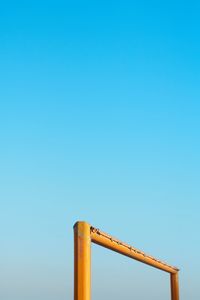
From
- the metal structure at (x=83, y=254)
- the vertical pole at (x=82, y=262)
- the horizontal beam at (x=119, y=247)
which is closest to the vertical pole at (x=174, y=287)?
the horizontal beam at (x=119, y=247)

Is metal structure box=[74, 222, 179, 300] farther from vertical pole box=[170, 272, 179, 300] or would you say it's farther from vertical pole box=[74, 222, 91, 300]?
vertical pole box=[170, 272, 179, 300]

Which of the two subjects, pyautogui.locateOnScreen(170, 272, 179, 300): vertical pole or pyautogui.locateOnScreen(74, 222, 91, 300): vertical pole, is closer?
pyautogui.locateOnScreen(74, 222, 91, 300): vertical pole

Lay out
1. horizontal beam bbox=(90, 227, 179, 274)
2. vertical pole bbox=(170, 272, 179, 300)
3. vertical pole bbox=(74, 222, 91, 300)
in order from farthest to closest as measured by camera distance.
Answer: vertical pole bbox=(170, 272, 179, 300) → horizontal beam bbox=(90, 227, 179, 274) → vertical pole bbox=(74, 222, 91, 300)

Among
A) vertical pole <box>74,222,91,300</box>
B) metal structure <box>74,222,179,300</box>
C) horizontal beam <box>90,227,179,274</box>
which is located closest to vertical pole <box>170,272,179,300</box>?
horizontal beam <box>90,227,179,274</box>

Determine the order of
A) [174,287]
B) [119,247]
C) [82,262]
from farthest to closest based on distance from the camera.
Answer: [174,287], [119,247], [82,262]

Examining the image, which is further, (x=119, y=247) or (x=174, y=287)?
(x=174, y=287)

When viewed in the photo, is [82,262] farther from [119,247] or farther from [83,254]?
[119,247]

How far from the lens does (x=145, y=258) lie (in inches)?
224

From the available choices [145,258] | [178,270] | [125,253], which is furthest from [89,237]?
[178,270]

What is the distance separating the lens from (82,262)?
3291mm

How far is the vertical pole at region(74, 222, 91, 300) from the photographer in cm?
326

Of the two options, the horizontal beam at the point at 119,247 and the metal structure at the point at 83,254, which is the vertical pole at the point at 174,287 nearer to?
the horizontal beam at the point at 119,247

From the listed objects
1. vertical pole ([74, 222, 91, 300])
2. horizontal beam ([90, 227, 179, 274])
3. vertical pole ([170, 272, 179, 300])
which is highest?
vertical pole ([170, 272, 179, 300])

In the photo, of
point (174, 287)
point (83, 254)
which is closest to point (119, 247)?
point (83, 254)
